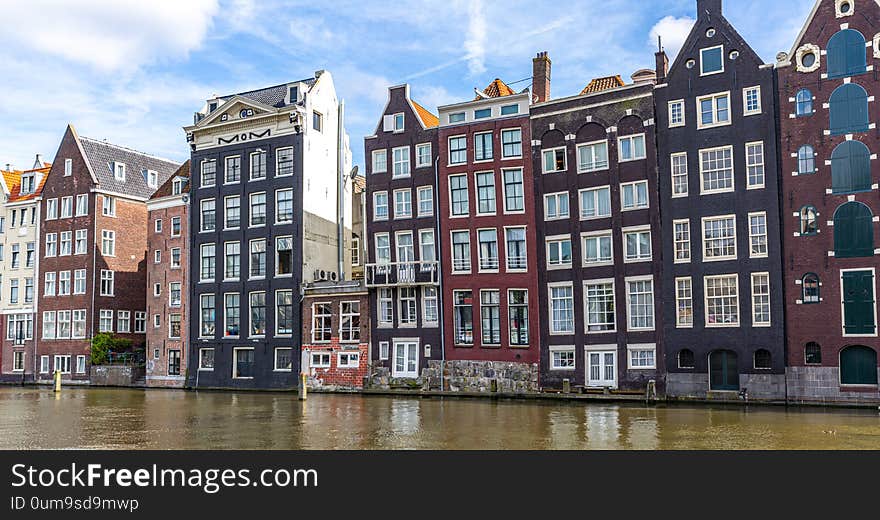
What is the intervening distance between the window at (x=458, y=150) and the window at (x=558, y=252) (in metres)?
7.27

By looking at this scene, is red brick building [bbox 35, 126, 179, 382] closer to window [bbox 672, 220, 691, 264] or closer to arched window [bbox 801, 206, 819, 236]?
window [bbox 672, 220, 691, 264]

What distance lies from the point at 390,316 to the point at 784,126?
24.2 m

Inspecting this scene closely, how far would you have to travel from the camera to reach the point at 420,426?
30.2 meters

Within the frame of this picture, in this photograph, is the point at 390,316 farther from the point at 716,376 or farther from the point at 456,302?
the point at 716,376

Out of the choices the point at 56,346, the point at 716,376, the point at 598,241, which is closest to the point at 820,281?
the point at 716,376

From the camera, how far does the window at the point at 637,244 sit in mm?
42375

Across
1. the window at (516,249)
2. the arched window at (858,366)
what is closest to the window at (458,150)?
the window at (516,249)

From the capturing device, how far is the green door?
36.7 meters

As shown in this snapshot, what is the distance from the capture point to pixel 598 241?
144 ft

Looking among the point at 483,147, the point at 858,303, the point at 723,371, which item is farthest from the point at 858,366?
the point at 483,147

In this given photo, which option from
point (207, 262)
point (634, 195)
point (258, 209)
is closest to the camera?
point (634, 195)

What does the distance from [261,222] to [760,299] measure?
3278 cm

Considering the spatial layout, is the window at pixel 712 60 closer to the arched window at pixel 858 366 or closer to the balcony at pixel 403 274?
the arched window at pixel 858 366

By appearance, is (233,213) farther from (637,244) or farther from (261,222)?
(637,244)
